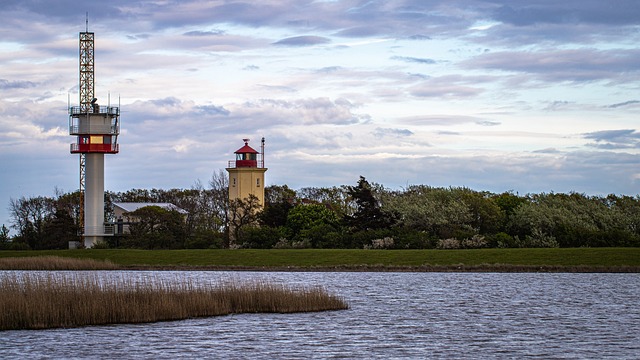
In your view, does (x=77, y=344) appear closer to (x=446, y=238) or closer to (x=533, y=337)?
(x=533, y=337)

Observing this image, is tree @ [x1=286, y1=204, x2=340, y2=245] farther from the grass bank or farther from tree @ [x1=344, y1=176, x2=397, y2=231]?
the grass bank

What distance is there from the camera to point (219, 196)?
387 ft

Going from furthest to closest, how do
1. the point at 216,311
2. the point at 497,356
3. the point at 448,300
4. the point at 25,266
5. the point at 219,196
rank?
the point at 219,196
the point at 25,266
the point at 448,300
the point at 216,311
the point at 497,356

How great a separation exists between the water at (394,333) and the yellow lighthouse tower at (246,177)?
5369 centimetres

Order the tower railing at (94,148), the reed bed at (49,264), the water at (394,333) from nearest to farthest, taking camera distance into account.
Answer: the water at (394,333)
the reed bed at (49,264)
the tower railing at (94,148)

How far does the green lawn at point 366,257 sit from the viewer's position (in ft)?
221

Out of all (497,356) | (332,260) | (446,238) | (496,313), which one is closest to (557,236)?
(446,238)

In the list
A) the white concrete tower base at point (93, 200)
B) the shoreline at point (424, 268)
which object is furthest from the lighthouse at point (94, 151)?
the shoreline at point (424, 268)

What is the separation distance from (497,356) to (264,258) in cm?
5004

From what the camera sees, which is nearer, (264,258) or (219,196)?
(264,258)

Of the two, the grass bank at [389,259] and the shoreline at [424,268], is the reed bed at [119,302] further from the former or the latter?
the grass bank at [389,259]

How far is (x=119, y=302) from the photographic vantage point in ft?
107

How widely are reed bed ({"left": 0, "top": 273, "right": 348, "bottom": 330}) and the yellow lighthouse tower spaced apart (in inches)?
2449

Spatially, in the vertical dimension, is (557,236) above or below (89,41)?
below
